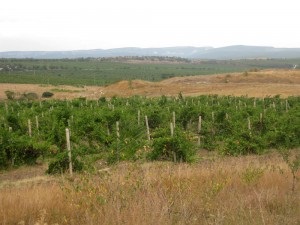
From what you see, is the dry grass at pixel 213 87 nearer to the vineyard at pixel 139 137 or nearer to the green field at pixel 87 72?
the green field at pixel 87 72

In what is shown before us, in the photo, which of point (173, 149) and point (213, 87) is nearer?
point (173, 149)

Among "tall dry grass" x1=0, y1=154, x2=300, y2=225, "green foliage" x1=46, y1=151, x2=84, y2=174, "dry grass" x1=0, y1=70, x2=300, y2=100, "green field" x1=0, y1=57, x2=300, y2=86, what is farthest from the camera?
"green field" x1=0, y1=57, x2=300, y2=86

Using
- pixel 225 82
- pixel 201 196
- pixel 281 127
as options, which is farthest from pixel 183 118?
pixel 225 82

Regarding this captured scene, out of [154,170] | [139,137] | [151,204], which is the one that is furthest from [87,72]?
[151,204]

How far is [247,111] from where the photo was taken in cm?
2269

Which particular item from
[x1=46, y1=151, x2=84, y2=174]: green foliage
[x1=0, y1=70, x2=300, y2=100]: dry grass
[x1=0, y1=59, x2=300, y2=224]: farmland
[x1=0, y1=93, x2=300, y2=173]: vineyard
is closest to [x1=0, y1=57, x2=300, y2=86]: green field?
[x1=0, y1=70, x2=300, y2=100]: dry grass

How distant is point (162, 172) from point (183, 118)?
15203mm

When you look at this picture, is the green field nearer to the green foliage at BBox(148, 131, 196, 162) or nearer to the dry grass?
the dry grass

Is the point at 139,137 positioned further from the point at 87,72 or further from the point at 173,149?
the point at 87,72

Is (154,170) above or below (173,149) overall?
above

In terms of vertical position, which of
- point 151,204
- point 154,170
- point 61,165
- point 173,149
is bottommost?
point 61,165

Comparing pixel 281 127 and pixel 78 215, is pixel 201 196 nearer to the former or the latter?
pixel 78 215

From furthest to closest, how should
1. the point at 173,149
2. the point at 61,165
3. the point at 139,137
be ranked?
the point at 139,137, the point at 173,149, the point at 61,165

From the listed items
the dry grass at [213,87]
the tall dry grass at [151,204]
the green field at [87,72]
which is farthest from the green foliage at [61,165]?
the green field at [87,72]
